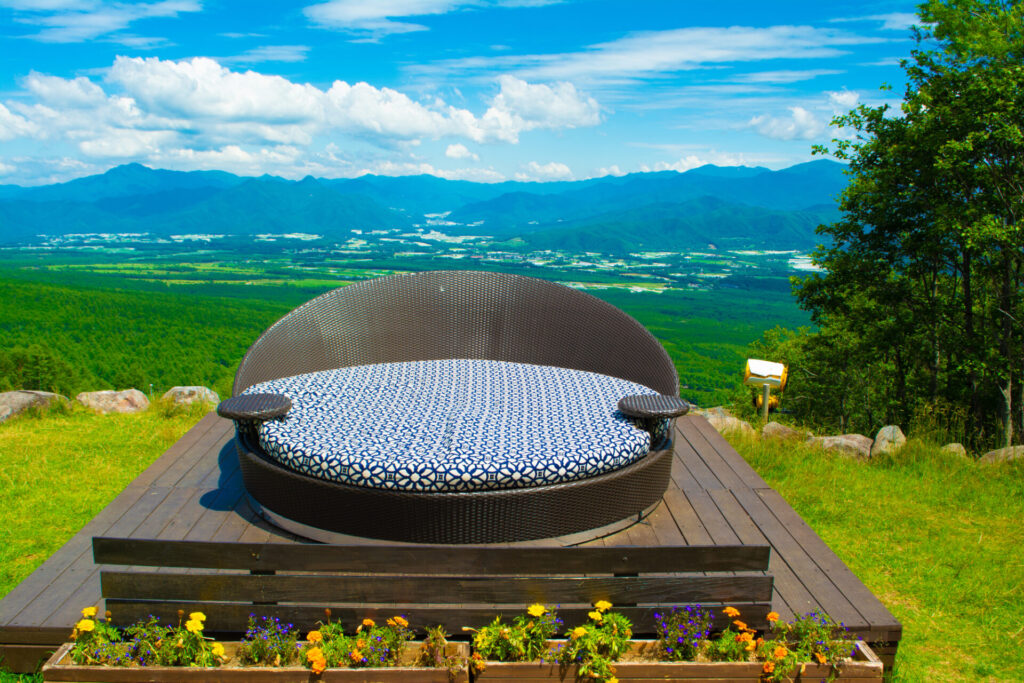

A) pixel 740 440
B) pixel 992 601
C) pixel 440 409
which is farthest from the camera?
pixel 740 440

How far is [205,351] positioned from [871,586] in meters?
42.5

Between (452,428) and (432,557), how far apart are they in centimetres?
97

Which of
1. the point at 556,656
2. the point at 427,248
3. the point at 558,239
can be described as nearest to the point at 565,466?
the point at 556,656

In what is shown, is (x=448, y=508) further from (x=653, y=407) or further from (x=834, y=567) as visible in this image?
(x=834, y=567)

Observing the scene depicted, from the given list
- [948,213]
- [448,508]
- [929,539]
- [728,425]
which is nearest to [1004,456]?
[929,539]

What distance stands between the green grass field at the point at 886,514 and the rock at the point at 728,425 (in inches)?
10.6

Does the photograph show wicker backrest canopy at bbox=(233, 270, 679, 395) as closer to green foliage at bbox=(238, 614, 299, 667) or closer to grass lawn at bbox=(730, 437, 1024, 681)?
grass lawn at bbox=(730, 437, 1024, 681)

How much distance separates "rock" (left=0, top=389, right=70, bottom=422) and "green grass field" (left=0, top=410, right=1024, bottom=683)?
3.6 inches

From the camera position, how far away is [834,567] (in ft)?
8.13

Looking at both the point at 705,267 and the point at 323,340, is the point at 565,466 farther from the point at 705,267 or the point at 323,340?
the point at 705,267

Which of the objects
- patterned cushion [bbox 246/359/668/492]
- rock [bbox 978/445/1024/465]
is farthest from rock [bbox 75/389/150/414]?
rock [bbox 978/445/1024/465]

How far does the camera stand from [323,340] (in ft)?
13.1

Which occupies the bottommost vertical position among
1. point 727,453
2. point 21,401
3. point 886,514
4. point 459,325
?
point 886,514

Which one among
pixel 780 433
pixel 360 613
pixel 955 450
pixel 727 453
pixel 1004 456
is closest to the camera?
pixel 360 613
